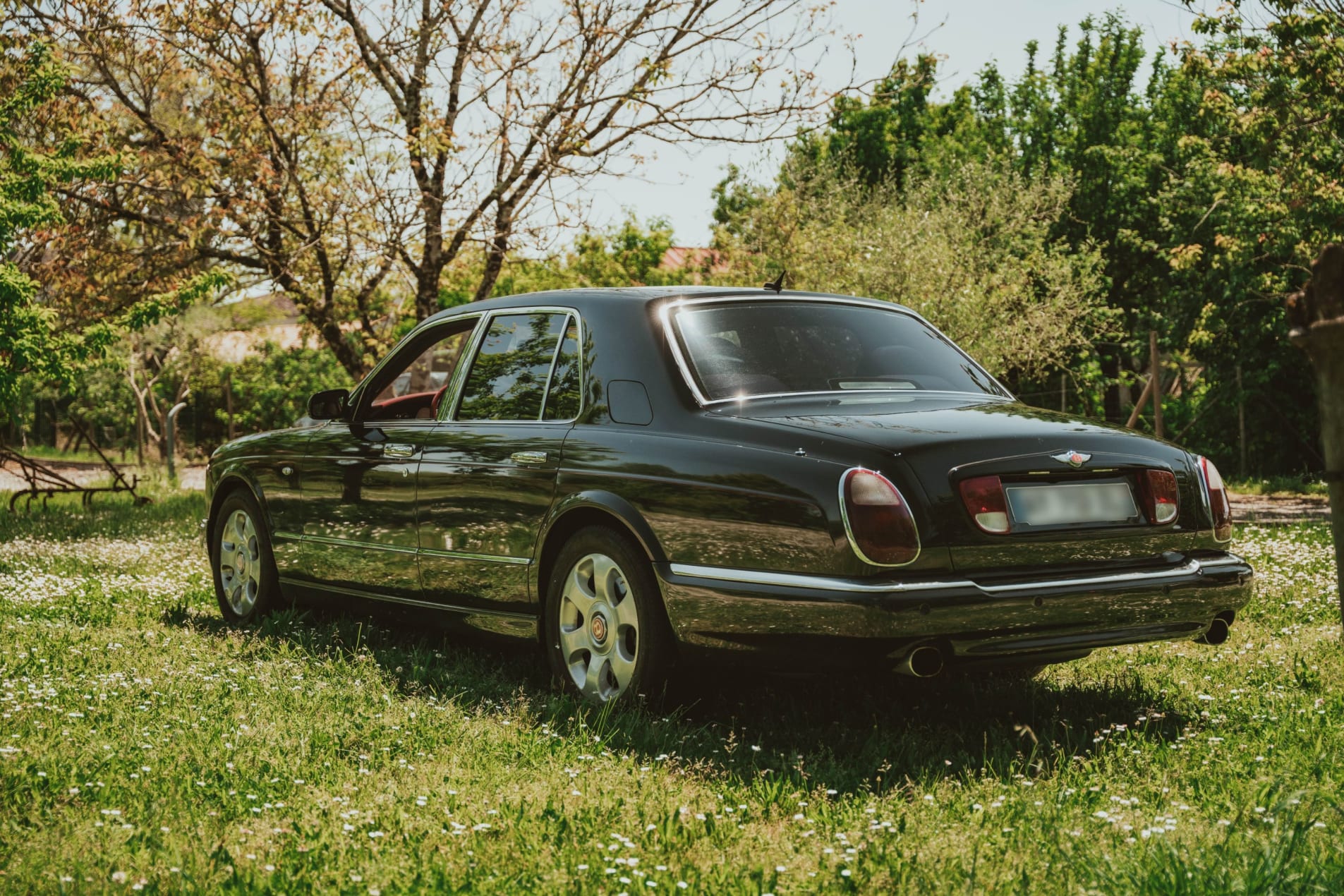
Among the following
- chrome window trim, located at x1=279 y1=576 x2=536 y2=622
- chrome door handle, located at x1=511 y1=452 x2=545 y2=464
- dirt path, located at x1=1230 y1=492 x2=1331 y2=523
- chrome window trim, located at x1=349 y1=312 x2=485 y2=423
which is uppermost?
chrome window trim, located at x1=349 y1=312 x2=485 y2=423

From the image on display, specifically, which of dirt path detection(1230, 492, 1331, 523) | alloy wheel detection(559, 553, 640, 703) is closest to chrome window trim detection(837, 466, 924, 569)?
alloy wheel detection(559, 553, 640, 703)

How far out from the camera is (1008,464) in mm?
4441

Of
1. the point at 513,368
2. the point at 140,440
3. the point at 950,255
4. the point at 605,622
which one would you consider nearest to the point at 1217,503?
the point at 605,622

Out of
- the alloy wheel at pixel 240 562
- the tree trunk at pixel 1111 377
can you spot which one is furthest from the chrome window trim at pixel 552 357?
the tree trunk at pixel 1111 377

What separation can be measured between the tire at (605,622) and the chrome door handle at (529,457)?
0.37 metres

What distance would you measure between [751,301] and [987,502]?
1609 mm

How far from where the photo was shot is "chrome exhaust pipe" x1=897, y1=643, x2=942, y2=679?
423 cm

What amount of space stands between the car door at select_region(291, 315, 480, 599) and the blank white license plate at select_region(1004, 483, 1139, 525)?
2861 millimetres

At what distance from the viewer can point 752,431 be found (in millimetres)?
4641

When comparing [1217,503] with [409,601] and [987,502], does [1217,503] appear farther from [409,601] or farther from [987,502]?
[409,601]

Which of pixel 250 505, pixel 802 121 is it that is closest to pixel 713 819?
pixel 250 505

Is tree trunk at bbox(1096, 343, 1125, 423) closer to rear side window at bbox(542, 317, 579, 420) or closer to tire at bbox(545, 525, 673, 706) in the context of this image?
rear side window at bbox(542, 317, 579, 420)

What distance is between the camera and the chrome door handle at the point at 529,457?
17.9 feet

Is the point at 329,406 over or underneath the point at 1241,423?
over
